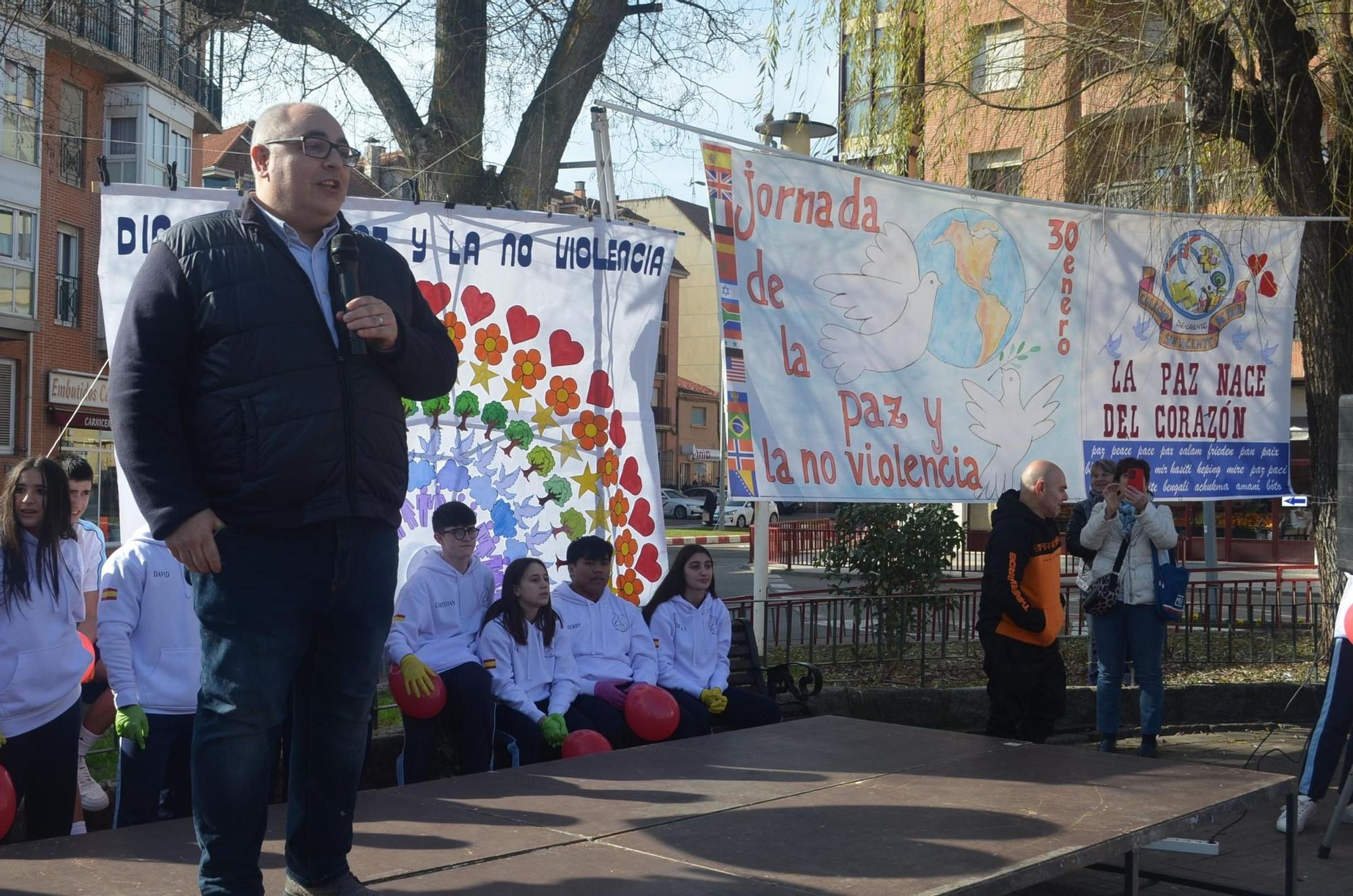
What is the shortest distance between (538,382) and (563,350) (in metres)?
0.22

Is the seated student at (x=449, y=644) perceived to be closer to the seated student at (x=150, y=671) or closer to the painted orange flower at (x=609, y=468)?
the painted orange flower at (x=609, y=468)

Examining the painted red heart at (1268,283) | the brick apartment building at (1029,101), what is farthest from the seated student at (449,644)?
the painted red heart at (1268,283)

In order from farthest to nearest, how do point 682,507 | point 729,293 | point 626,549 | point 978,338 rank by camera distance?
point 682,507
point 978,338
point 729,293
point 626,549

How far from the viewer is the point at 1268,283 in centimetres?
984

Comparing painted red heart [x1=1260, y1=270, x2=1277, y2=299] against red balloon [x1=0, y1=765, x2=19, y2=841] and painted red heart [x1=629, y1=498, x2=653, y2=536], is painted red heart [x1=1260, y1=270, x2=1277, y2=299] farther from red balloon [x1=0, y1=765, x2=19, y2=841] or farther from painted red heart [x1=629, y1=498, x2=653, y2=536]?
red balloon [x1=0, y1=765, x2=19, y2=841]

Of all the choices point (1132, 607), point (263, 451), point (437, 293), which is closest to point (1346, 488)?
point (1132, 607)

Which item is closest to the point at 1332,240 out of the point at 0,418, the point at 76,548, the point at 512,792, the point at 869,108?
the point at 869,108

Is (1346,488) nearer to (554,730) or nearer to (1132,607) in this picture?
(1132,607)

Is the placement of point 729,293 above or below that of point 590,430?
above

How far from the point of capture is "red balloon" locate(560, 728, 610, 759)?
618 centimetres

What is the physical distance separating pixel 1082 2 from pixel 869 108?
2089mm

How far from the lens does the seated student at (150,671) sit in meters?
5.06

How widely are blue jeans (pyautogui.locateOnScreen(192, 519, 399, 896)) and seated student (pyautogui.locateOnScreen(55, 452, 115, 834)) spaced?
2.69 metres

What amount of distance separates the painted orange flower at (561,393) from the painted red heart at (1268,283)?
5.58m
